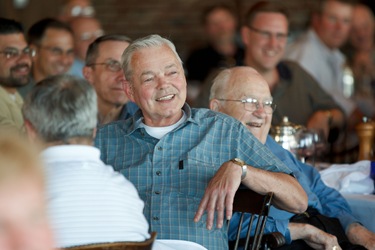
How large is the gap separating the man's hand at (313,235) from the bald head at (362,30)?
4455 millimetres

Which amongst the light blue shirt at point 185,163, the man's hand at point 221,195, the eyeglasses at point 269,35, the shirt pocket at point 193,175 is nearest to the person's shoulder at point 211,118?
the light blue shirt at point 185,163

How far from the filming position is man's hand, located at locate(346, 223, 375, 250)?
384 centimetres

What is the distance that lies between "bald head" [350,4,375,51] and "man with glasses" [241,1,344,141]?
2.13 m

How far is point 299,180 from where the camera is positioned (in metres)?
3.88

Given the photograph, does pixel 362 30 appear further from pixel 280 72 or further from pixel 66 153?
pixel 66 153

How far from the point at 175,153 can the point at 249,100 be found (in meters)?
0.63

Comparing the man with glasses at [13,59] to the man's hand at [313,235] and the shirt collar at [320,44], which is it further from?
the shirt collar at [320,44]

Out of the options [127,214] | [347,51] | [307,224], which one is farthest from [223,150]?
[347,51]

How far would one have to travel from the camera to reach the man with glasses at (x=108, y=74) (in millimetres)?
4996

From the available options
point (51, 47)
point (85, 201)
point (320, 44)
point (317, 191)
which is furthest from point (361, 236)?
point (320, 44)

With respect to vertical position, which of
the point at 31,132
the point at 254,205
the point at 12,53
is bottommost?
the point at 254,205

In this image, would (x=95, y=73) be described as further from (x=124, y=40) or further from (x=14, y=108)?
(x=14, y=108)

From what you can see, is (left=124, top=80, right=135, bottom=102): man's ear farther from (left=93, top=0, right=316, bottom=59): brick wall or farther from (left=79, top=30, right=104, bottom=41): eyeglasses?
(left=93, top=0, right=316, bottom=59): brick wall

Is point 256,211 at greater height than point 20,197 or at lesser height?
lesser
